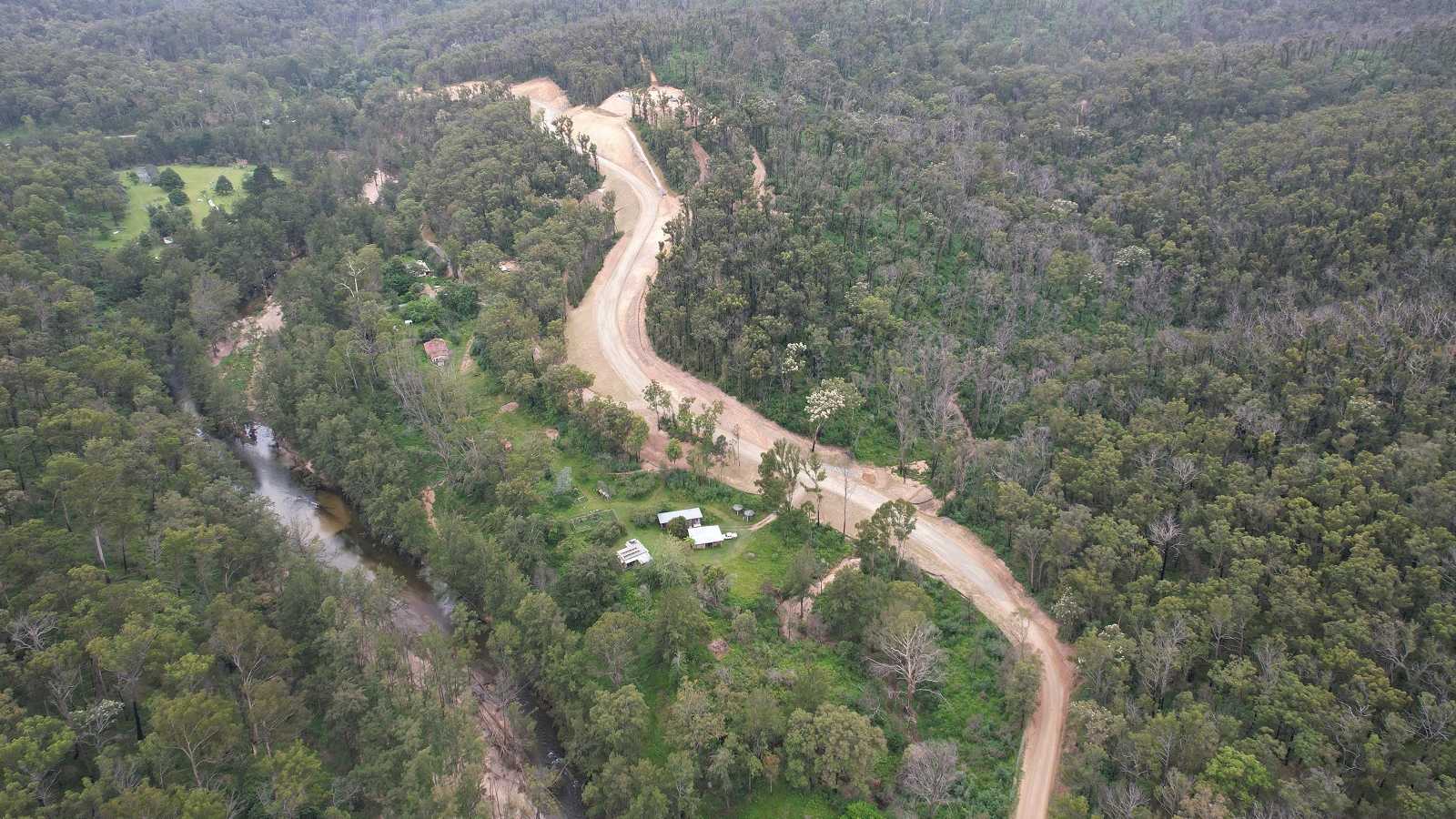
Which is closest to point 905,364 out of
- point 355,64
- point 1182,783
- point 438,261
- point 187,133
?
point 1182,783

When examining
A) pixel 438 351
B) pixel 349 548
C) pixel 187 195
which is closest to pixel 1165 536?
pixel 349 548

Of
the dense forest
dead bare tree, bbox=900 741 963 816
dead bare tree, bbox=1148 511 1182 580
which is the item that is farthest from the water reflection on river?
dead bare tree, bbox=1148 511 1182 580

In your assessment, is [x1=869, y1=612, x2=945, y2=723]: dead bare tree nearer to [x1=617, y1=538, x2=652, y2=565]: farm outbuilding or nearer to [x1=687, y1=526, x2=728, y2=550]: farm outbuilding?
[x1=687, y1=526, x2=728, y2=550]: farm outbuilding

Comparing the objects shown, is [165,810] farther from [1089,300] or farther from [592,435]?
[1089,300]

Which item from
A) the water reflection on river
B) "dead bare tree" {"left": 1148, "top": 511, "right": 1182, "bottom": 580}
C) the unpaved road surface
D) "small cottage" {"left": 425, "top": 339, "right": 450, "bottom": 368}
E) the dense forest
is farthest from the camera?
"small cottage" {"left": 425, "top": 339, "right": 450, "bottom": 368}

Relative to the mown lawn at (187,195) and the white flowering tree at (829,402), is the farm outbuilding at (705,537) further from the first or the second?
the mown lawn at (187,195)
